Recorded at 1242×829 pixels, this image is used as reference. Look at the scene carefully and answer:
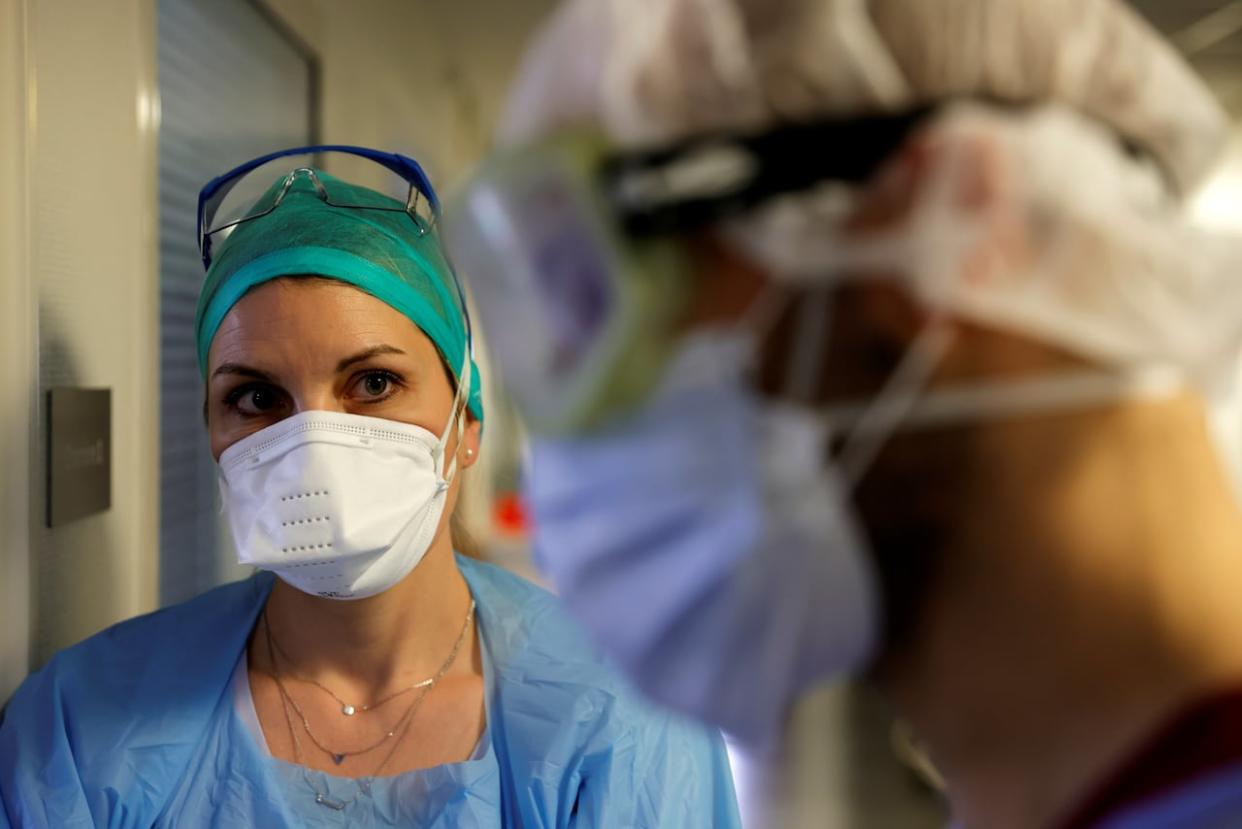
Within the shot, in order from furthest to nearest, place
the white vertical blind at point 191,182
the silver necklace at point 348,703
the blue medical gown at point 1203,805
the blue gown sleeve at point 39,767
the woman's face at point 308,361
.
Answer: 1. the white vertical blind at point 191,182
2. the silver necklace at point 348,703
3. the woman's face at point 308,361
4. the blue gown sleeve at point 39,767
5. the blue medical gown at point 1203,805

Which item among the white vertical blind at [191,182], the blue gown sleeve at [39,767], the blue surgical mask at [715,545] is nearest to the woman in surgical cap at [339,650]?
the blue gown sleeve at [39,767]

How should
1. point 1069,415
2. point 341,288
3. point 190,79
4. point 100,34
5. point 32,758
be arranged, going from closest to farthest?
point 1069,415 → point 32,758 → point 341,288 → point 100,34 → point 190,79

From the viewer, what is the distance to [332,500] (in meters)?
1.18

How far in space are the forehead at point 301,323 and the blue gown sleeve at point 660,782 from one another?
0.64 m

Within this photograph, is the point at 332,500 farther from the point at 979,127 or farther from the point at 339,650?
the point at 979,127

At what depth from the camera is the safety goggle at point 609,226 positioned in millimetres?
516

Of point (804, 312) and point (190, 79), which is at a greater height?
point (190, 79)

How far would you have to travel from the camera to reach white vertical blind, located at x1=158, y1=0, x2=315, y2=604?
1.78m

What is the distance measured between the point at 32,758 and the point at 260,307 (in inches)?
24.8

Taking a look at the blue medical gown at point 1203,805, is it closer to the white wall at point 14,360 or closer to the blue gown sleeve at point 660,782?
the blue gown sleeve at point 660,782

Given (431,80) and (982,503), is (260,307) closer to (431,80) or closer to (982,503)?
(982,503)

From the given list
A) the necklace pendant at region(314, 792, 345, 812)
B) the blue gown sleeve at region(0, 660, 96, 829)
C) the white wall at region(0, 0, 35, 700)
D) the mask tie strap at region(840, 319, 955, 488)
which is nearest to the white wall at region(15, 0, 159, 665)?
the white wall at region(0, 0, 35, 700)

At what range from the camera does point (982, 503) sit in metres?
0.53

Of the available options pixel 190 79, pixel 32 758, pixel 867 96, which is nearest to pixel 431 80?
pixel 190 79
